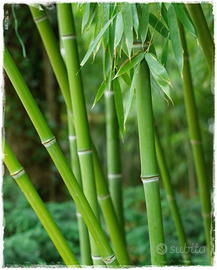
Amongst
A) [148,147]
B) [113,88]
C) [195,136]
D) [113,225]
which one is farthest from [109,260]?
[195,136]

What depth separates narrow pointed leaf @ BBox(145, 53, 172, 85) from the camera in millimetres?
622

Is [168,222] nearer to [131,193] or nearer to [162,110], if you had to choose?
[131,193]

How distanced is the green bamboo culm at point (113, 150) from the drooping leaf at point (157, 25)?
44cm

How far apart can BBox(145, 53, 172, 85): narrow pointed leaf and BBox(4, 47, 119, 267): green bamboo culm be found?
0.27 m

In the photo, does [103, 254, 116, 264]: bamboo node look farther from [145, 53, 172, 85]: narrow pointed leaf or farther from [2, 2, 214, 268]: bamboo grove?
[145, 53, 172, 85]: narrow pointed leaf

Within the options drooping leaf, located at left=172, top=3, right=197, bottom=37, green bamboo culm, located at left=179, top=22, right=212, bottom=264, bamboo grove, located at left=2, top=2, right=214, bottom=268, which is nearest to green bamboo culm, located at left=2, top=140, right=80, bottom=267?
bamboo grove, located at left=2, top=2, right=214, bottom=268

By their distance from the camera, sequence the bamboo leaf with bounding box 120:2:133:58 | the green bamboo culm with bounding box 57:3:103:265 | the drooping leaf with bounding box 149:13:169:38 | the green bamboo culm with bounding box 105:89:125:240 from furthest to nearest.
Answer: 1. the green bamboo culm with bounding box 105:89:125:240
2. the green bamboo culm with bounding box 57:3:103:265
3. the drooping leaf with bounding box 149:13:169:38
4. the bamboo leaf with bounding box 120:2:133:58

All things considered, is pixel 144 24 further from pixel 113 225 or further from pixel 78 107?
pixel 113 225

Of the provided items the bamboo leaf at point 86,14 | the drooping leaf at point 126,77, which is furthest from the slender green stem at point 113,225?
the bamboo leaf at point 86,14

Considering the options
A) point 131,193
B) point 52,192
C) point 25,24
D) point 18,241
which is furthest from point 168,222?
point 25,24

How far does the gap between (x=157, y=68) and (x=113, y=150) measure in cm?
61

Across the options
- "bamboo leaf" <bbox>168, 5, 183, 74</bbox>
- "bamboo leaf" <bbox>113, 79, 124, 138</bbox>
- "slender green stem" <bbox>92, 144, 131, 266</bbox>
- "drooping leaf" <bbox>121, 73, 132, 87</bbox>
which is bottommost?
"slender green stem" <bbox>92, 144, 131, 266</bbox>

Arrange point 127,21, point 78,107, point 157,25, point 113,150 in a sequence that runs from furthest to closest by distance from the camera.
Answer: point 113,150, point 78,107, point 157,25, point 127,21

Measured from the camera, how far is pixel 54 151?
0.75m
